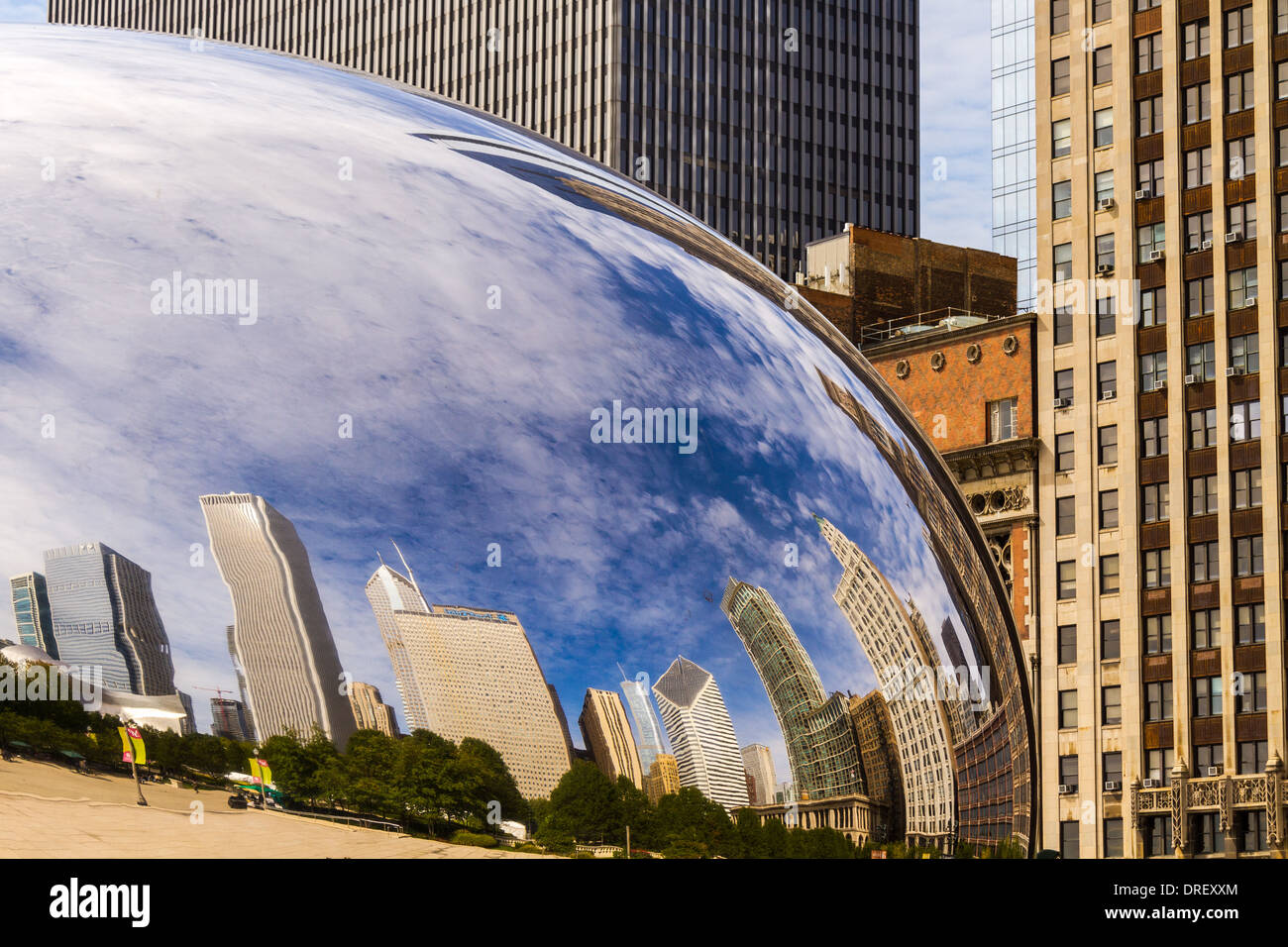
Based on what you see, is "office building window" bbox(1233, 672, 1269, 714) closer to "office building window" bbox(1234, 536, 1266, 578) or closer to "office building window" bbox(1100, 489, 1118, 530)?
"office building window" bbox(1234, 536, 1266, 578)

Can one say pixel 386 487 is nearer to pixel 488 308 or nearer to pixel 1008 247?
pixel 488 308

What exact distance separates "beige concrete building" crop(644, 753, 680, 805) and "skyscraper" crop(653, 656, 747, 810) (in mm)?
13

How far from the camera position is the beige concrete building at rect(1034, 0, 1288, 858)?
65.5m

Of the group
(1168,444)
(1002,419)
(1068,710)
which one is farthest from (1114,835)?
(1002,419)

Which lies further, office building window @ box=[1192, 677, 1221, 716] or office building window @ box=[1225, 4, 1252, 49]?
office building window @ box=[1225, 4, 1252, 49]

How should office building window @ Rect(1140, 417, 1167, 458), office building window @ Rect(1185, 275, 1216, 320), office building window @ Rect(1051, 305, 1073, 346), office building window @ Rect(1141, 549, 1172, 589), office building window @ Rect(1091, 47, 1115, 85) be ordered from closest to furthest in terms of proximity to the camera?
office building window @ Rect(1141, 549, 1172, 589)
office building window @ Rect(1185, 275, 1216, 320)
office building window @ Rect(1140, 417, 1167, 458)
office building window @ Rect(1051, 305, 1073, 346)
office building window @ Rect(1091, 47, 1115, 85)

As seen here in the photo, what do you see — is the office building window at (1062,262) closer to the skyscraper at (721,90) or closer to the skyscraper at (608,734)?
the skyscraper at (721,90)

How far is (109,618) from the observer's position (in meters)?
2.57

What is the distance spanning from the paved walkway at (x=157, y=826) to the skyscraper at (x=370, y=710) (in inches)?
5.8

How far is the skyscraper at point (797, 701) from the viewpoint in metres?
2.92

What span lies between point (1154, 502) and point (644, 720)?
68912mm

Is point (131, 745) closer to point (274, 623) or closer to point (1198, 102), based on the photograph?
point (274, 623)

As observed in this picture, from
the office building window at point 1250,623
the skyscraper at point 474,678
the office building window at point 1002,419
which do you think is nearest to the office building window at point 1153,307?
the office building window at point 1002,419

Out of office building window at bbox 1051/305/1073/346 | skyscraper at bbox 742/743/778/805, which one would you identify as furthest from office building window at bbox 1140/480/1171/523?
skyscraper at bbox 742/743/778/805
